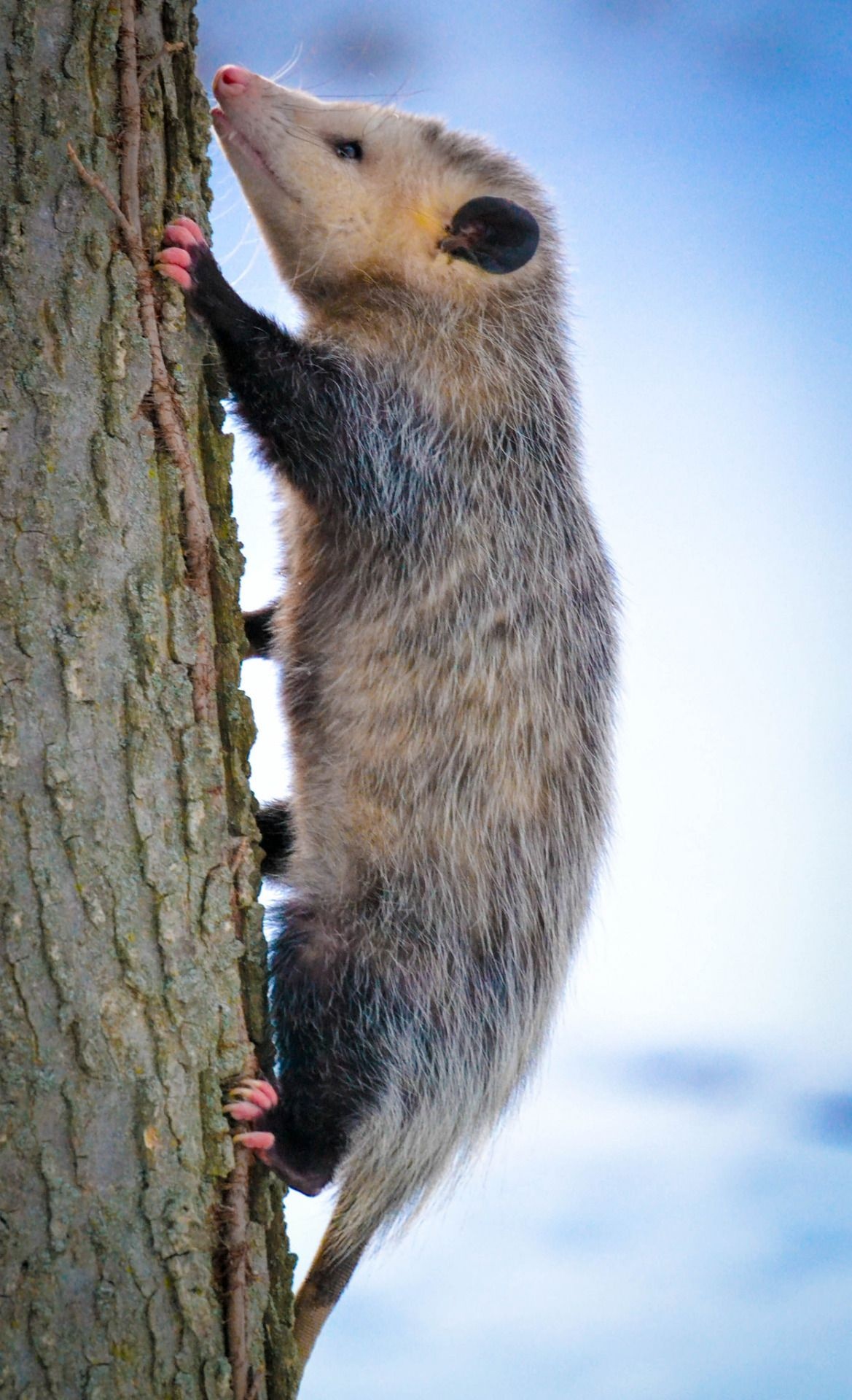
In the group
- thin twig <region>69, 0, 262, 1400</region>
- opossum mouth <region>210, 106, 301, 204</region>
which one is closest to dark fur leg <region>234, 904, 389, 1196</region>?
thin twig <region>69, 0, 262, 1400</region>

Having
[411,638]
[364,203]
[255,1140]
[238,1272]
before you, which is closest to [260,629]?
[411,638]

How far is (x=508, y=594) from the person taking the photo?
6.81 feet

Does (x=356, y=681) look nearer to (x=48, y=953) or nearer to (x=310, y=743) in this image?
(x=310, y=743)

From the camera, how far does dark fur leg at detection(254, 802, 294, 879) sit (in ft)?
6.99

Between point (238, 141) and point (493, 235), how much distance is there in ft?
1.46

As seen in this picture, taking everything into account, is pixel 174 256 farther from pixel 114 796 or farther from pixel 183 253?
pixel 114 796

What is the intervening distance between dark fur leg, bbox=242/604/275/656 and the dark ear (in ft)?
2.28

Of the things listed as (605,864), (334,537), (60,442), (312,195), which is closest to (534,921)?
(605,864)

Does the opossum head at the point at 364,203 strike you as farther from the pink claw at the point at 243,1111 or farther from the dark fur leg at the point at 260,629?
the pink claw at the point at 243,1111

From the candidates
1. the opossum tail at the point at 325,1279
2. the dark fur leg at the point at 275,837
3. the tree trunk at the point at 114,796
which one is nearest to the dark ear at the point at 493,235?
the tree trunk at the point at 114,796

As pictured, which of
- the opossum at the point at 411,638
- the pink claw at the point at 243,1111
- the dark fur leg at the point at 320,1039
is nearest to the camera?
the pink claw at the point at 243,1111

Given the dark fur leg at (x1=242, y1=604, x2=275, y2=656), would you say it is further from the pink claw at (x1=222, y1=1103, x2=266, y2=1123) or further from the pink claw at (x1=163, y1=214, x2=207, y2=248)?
the pink claw at (x1=222, y1=1103, x2=266, y2=1123)

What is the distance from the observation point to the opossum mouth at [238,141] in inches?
83.1

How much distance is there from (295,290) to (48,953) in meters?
Result: 1.35
